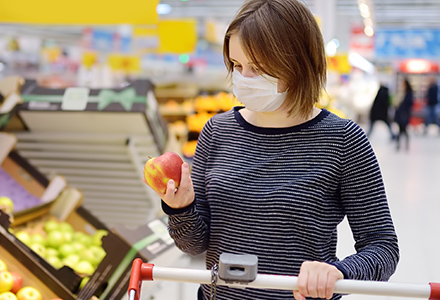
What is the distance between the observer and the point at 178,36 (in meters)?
Answer: 12.0

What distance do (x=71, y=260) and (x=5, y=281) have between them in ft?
2.32

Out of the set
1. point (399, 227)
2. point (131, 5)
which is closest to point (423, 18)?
point (399, 227)

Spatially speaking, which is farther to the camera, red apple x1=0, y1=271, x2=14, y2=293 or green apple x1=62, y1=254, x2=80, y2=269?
green apple x1=62, y1=254, x2=80, y2=269

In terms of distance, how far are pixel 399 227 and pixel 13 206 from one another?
3.97 metres

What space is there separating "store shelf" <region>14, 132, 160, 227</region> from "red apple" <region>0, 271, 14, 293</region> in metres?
1.49

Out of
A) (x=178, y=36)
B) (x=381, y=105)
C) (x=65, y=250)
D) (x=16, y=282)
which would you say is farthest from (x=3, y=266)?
(x=381, y=105)

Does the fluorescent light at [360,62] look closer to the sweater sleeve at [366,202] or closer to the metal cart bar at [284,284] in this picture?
the sweater sleeve at [366,202]

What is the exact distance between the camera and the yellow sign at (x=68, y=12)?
3488 mm

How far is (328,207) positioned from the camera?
1.35m

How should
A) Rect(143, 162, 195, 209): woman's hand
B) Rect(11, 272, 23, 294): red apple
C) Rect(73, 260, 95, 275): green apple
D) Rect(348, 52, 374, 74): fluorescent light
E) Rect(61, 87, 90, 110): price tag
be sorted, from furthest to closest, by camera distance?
Rect(348, 52, 374, 74): fluorescent light
Rect(61, 87, 90, 110): price tag
Rect(73, 260, 95, 275): green apple
Rect(11, 272, 23, 294): red apple
Rect(143, 162, 195, 209): woman's hand

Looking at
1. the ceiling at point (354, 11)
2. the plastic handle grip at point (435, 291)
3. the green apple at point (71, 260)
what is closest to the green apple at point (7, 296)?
the green apple at point (71, 260)

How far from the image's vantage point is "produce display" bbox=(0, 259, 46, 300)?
6.49ft

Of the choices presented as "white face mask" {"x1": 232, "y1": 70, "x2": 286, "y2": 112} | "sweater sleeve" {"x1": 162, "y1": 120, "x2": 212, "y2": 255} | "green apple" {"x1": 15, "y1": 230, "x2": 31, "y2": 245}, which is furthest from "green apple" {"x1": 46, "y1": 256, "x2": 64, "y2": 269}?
"white face mask" {"x1": 232, "y1": 70, "x2": 286, "y2": 112}

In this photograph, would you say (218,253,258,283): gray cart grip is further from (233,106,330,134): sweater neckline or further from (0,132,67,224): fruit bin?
(0,132,67,224): fruit bin
